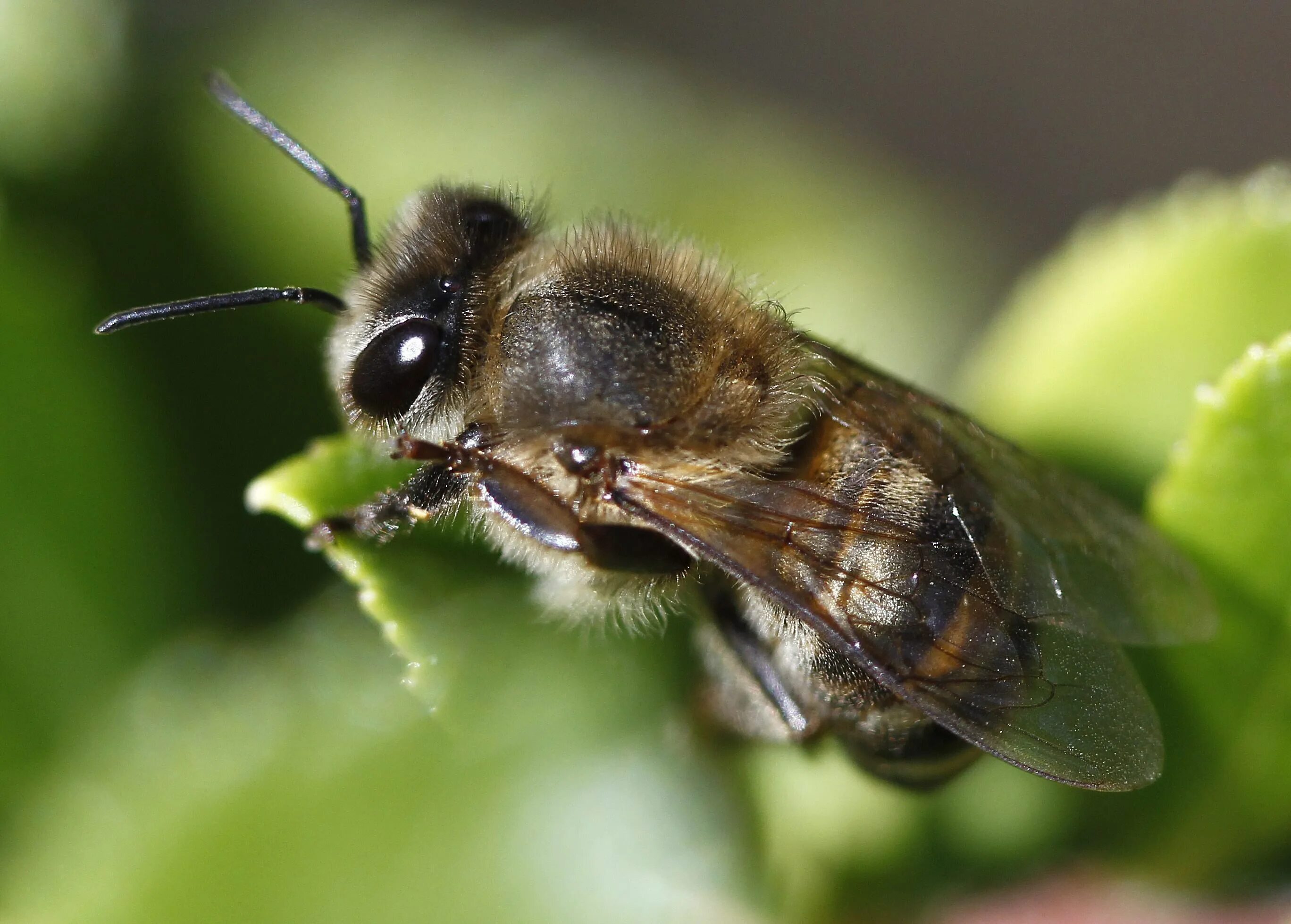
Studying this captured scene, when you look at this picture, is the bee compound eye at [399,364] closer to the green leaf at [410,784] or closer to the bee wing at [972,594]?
the green leaf at [410,784]

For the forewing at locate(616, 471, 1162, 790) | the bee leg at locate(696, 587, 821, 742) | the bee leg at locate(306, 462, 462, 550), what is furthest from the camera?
the bee leg at locate(696, 587, 821, 742)

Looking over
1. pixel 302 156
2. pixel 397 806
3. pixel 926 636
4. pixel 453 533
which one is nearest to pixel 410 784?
pixel 397 806

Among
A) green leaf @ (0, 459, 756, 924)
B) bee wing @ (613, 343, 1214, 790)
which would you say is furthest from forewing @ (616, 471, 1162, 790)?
green leaf @ (0, 459, 756, 924)

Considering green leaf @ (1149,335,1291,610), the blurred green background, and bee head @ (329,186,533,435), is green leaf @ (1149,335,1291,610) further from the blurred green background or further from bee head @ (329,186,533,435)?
bee head @ (329,186,533,435)

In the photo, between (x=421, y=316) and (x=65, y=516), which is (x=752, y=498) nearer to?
(x=421, y=316)

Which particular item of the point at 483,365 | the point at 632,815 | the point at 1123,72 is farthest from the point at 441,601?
the point at 1123,72
